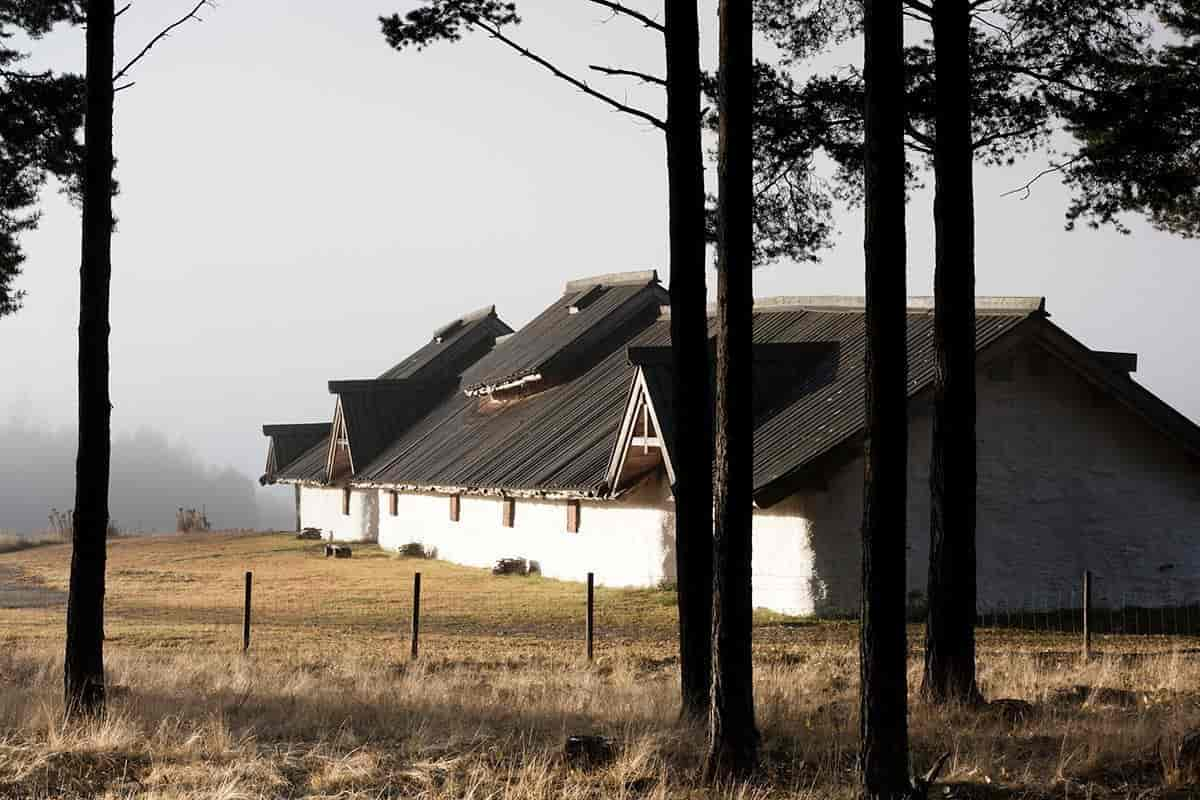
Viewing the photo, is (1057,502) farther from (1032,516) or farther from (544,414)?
(544,414)

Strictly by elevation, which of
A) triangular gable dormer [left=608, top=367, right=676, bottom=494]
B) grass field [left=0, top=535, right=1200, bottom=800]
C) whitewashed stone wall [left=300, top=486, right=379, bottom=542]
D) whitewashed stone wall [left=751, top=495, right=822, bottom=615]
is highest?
triangular gable dormer [left=608, top=367, right=676, bottom=494]

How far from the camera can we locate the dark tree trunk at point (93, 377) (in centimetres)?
1514

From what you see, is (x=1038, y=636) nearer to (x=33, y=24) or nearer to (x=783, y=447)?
(x=783, y=447)

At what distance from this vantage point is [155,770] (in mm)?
11906

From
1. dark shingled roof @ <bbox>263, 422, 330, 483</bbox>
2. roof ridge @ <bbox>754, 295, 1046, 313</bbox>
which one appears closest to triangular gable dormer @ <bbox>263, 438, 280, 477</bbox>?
dark shingled roof @ <bbox>263, 422, 330, 483</bbox>

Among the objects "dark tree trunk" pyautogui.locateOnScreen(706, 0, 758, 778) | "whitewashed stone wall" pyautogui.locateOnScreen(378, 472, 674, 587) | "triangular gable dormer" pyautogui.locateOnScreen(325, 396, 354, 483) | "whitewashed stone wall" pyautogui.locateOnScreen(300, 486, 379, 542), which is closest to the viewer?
"dark tree trunk" pyautogui.locateOnScreen(706, 0, 758, 778)

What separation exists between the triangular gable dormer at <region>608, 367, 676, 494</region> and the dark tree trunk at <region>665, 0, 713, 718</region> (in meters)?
16.1

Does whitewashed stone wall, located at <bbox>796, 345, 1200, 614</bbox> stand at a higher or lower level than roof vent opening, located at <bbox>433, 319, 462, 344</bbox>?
lower

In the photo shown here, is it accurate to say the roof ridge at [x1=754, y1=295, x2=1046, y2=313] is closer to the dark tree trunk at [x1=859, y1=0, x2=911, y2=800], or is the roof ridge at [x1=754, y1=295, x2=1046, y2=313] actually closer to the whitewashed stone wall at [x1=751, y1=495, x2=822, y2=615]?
the whitewashed stone wall at [x1=751, y1=495, x2=822, y2=615]

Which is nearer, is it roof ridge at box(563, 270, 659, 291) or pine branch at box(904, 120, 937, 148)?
pine branch at box(904, 120, 937, 148)

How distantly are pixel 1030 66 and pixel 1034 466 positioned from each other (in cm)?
1188

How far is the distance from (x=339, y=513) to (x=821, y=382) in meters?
26.8

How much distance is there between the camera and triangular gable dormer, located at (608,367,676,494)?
31.1m

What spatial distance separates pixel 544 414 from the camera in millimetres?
42844
